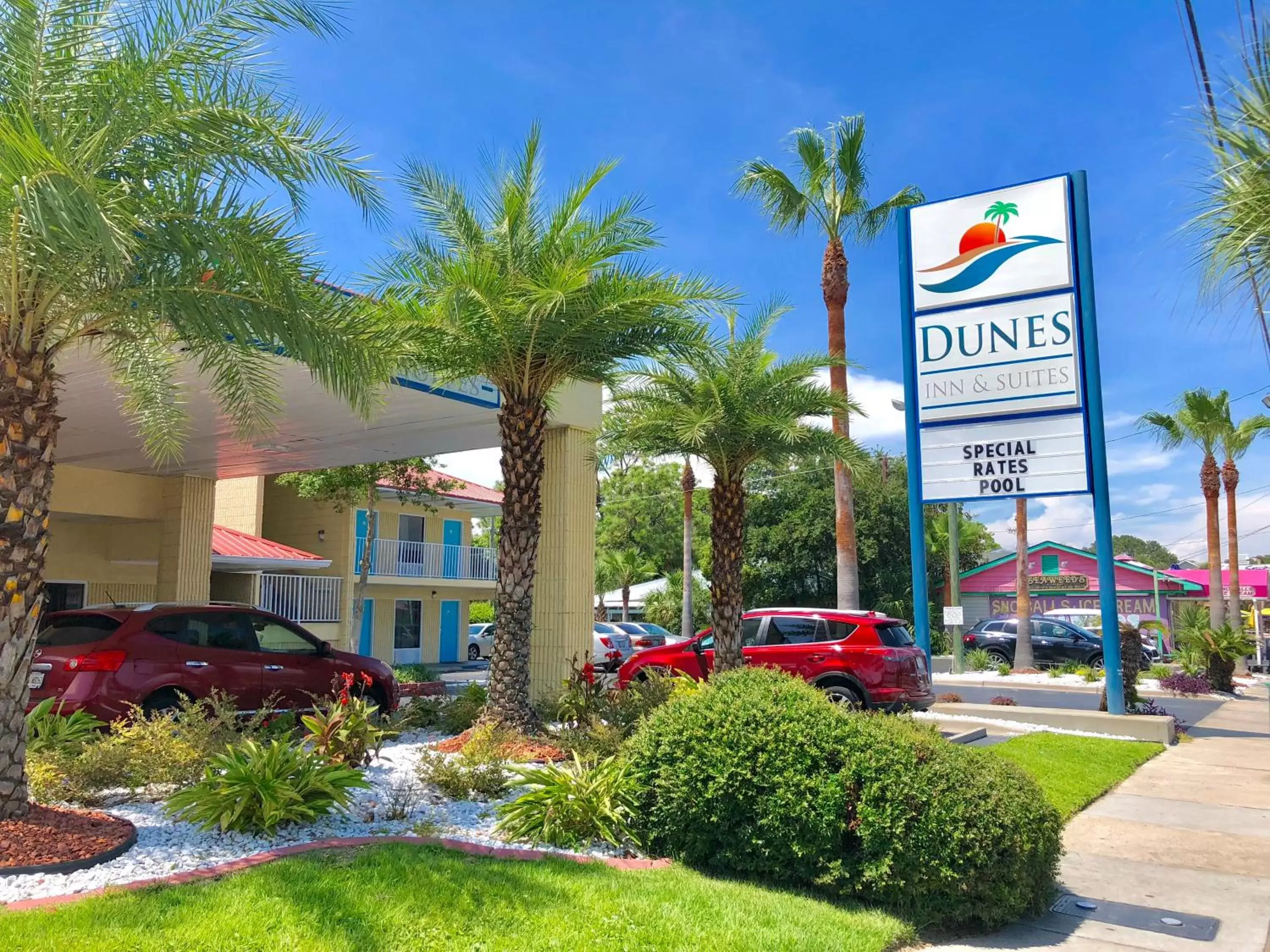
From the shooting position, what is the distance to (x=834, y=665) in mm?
13719

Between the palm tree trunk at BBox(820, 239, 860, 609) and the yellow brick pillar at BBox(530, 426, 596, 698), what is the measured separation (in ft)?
18.8

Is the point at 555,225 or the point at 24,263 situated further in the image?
the point at 555,225

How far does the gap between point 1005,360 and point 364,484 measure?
1303 cm

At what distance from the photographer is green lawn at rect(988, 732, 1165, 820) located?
971 centimetres

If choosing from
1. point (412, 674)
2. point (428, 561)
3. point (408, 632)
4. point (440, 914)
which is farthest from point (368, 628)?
point (440, 914)

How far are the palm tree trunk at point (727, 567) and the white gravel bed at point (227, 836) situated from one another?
5430mm

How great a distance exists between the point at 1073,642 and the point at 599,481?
83.0 ft

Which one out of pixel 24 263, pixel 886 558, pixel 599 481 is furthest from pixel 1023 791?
pixel 599 481

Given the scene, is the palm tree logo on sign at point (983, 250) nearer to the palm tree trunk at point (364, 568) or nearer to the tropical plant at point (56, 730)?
the palm tree trunk at point (364, 568)

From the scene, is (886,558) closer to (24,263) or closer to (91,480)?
(91,480)

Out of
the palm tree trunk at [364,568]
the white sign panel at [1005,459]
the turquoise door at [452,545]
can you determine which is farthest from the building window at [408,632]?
the white sign panel at [1005,459]

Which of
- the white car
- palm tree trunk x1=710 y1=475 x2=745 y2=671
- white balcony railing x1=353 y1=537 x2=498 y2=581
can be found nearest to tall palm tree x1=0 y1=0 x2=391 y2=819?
palm tree trunk x1=710 y1=475 x2=745 y2=671

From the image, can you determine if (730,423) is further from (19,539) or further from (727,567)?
(19,539)

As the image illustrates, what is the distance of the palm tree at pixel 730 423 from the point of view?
42.1ft
